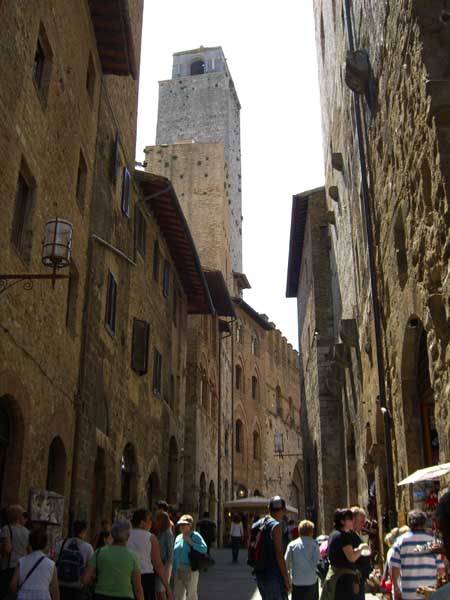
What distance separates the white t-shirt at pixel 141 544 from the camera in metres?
6.36

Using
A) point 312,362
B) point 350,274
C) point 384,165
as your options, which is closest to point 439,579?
point 384,165

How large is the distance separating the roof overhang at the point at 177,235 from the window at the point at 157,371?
357 centimetres

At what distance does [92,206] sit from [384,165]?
18.6ft

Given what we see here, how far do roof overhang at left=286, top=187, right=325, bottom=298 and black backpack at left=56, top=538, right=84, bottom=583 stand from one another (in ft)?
56.8

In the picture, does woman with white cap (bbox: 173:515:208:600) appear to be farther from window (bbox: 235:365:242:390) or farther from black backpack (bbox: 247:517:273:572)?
window (bbox: 235:365:242:390)

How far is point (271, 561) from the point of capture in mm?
6238

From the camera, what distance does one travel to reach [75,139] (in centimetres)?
1156

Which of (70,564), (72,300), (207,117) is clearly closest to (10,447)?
(70,564)

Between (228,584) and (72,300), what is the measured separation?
240 inches

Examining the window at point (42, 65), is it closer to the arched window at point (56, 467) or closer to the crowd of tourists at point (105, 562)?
the arched window at point (56, 467)

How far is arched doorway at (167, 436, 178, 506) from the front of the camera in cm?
1967

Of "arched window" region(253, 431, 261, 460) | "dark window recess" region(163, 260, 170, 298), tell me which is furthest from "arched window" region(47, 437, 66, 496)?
"arched window" region(253, 431, 261, 460)

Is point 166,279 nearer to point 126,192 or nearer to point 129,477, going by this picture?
point 126,192

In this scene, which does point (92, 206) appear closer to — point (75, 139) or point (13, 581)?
point (75, 139)
